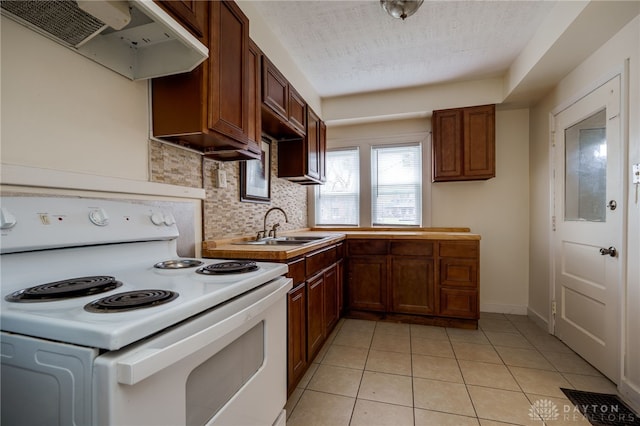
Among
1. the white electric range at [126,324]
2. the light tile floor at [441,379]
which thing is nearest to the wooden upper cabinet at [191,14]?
the white electric range at [126,324]

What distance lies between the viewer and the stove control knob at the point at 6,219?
0.82 meters

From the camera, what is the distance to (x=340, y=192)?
3709 mm

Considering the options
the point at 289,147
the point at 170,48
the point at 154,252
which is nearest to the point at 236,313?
the point at 154,252

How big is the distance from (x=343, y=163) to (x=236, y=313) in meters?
3.05

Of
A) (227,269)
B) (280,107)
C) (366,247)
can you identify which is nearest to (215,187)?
(280,107)

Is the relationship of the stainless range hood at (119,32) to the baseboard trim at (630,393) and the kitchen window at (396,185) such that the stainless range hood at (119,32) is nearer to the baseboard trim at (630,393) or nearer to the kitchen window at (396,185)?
the kitchen window at (396,185)

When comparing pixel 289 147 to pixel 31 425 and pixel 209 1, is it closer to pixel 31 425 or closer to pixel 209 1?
pixel 209 1

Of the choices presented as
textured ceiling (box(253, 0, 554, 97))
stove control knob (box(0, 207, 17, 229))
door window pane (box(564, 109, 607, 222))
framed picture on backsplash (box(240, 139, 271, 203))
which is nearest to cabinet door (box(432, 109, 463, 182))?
textured ceiling (box(253, 0, 554, 97))

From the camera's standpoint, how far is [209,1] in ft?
4.30

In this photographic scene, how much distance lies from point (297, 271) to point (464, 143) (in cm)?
236

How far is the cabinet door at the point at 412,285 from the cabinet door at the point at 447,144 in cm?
98

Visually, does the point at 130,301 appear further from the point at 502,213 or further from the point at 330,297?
the point at 502,213

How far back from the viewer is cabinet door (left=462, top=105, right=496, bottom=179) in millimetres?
2920

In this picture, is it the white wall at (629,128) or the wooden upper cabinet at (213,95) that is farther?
the white wall at (629,128)
